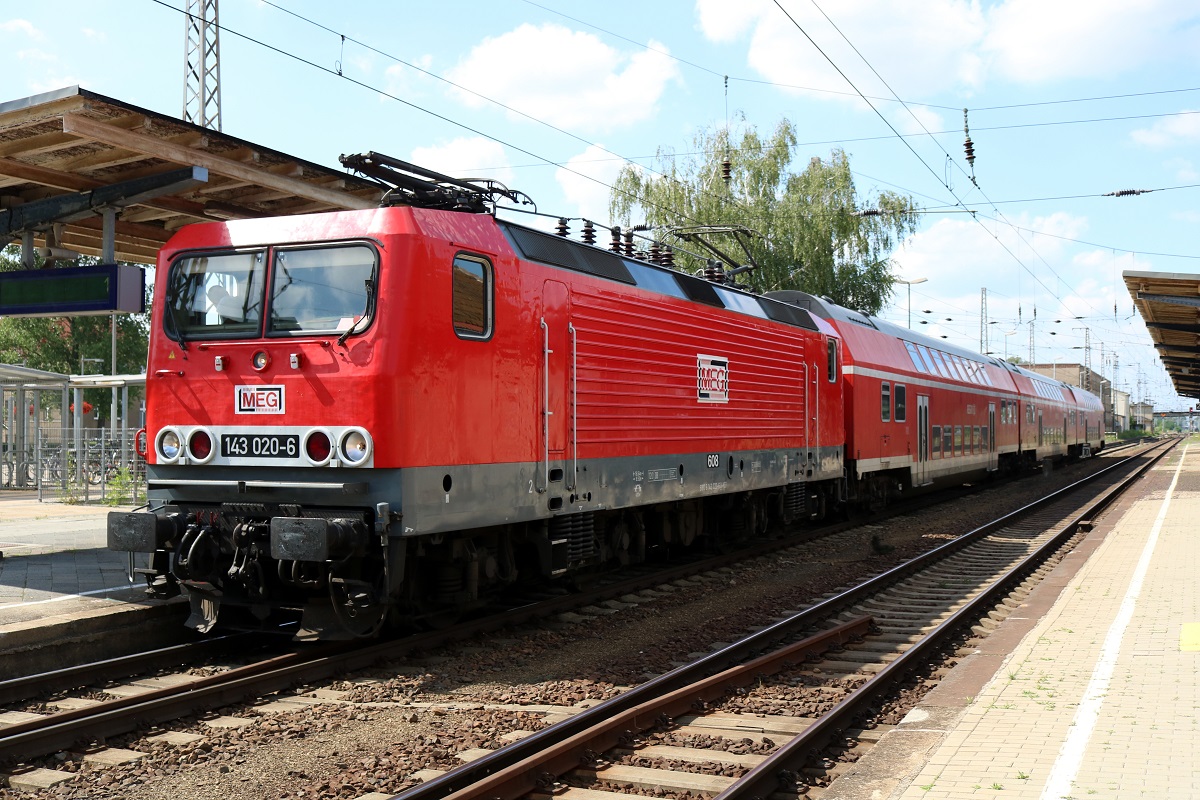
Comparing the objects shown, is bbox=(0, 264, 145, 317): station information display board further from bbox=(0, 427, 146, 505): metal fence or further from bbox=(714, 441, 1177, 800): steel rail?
bbox=(0, 427, 146, 505): metal fence

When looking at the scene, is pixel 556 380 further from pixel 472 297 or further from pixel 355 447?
pixel 355 447

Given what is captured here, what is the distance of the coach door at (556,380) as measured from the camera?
962 centimetres

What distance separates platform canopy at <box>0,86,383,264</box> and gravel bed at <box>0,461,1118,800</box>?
16.8 feet

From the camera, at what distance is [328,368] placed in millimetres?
8078

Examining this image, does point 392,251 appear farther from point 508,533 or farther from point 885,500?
point 885,500

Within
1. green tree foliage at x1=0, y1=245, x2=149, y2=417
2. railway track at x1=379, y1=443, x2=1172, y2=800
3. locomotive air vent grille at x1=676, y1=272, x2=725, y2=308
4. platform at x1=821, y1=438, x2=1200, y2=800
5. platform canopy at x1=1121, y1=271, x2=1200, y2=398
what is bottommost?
railway track at x1=379, y1=443, x2=1172, y2=800

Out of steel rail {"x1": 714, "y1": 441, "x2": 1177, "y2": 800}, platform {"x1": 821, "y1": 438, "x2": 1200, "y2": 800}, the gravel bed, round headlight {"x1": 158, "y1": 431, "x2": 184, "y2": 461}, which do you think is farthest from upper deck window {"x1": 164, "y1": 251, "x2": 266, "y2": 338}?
platform {"x1": 821, "y1": 438, "x2": 1200, "y2": 800}

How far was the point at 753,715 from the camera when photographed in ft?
23.1

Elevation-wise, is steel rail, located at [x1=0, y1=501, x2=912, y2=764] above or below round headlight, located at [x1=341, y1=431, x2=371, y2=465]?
below

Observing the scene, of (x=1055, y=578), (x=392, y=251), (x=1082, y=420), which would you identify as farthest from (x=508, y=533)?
(x=1082, y=420)

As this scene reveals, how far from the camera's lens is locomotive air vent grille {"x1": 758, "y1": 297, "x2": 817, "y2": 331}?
15319 millimetres

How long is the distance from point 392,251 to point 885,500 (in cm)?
1541

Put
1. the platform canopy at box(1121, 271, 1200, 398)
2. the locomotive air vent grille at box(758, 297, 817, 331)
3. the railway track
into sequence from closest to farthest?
the railway track, the locomotive air vent grille at box(758, 297, 817, 331), the platform canopy at box(1121, 271, 1200, 398)

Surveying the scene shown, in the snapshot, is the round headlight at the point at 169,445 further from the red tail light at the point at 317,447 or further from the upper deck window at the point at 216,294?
the red tail light at the point at 317,447
